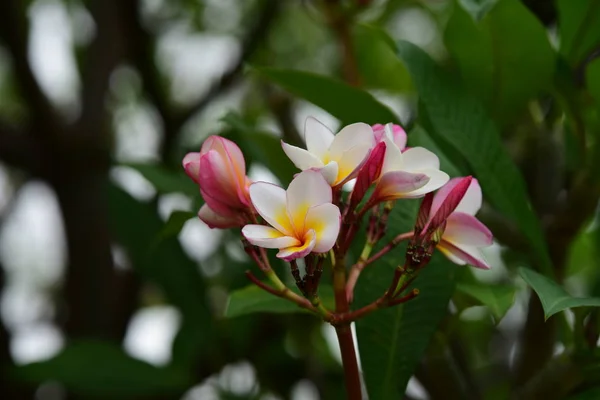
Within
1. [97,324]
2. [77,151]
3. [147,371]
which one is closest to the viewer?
[147,371]

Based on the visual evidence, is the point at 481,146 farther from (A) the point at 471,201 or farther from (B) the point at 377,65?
(B) the point at 377,65

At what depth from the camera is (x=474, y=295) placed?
47 cm

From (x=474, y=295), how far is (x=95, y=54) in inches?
45.5

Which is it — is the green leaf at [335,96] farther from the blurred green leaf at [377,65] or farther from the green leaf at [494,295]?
the blurred green leaf at [377,65]

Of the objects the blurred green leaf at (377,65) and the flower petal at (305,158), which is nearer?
the flower petal at (305,158)

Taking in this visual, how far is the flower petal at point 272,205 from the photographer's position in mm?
368

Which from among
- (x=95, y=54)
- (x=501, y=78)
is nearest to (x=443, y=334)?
(x=501, y=78)

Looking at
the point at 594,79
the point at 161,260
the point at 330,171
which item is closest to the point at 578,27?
the point at 594,79

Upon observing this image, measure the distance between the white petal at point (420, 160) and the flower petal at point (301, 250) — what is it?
0.26 feet

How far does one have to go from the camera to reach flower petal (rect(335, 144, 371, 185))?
38 cm

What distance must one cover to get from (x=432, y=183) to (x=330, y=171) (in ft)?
0.19

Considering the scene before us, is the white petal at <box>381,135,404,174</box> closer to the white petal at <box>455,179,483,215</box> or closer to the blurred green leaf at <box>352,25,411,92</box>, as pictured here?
the white petal at <box>455,179,483,215</box>

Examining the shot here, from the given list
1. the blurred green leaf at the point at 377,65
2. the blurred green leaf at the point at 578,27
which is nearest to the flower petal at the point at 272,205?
the blurred green leaf at the point at 578,27

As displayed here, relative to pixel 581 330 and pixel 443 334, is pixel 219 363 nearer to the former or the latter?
pixel 443 334
